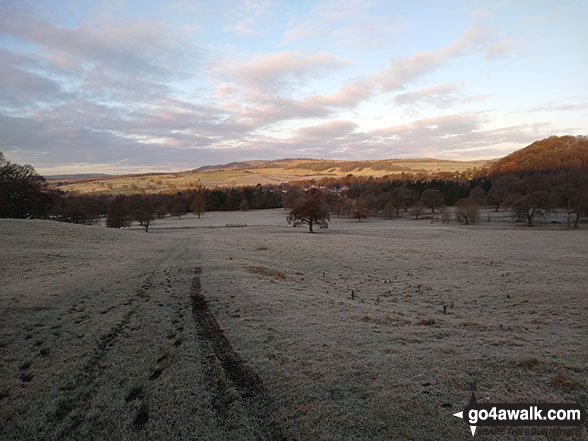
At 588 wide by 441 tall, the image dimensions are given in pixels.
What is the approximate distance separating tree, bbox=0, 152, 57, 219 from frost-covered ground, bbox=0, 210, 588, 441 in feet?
147

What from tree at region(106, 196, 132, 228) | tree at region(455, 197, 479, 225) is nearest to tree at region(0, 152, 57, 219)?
tree at region(106, 196, 132, 228)

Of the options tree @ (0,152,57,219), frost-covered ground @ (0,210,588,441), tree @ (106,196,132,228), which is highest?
tree @ (0,152,57,219)

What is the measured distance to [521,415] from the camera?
234 inches

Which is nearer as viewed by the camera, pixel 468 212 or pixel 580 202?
pixel 580 202

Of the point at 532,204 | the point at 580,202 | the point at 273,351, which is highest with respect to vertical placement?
the point at 580,202

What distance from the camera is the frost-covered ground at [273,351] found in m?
6.12

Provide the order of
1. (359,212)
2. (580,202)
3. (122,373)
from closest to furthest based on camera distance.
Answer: (122,373)
(580,202)
(359,212)

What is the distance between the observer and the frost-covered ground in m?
6.12

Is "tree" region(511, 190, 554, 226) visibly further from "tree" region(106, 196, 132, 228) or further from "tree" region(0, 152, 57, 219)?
"tree" region(0, 152, 57, 219)

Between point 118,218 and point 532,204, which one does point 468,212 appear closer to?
point 532,204

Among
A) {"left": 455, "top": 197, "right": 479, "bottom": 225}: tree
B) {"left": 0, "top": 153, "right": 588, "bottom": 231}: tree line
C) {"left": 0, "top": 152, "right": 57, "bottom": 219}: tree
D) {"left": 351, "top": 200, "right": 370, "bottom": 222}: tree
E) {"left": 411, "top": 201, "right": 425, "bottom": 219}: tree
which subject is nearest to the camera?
{"left": 0, "top": 152, "right": 57, "bottom": 219}: tree

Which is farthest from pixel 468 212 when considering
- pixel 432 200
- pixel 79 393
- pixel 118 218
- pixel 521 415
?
pixel 118 218

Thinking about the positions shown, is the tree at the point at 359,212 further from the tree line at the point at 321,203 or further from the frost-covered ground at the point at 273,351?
the frost-covered ground at the point at 273,351

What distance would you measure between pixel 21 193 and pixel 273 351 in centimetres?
6659
